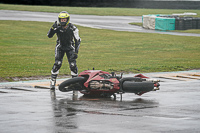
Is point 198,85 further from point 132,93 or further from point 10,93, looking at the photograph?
point 10,93

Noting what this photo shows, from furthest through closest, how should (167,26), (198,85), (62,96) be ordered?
(167,26) < (198,85) < (62,96)

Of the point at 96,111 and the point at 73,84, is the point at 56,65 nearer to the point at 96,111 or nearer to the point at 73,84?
the point at 73,84

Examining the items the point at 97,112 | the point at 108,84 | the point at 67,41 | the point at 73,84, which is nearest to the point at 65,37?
the point at 67,41

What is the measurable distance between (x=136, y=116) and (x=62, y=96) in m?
3.42

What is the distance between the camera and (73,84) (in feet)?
39.5

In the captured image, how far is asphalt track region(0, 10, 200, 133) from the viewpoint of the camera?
8.03m

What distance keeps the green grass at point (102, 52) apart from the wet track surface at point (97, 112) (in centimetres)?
468

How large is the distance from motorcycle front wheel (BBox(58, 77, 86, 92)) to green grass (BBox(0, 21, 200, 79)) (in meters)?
4.29

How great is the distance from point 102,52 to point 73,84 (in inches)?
534

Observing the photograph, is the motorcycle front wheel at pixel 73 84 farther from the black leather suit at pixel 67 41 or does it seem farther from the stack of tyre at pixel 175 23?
the stack of tyre at pixel 175 23

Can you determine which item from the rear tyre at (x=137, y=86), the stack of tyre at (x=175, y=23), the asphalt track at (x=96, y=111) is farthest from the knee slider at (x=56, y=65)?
the stack of tyre at (x=175, y=23)

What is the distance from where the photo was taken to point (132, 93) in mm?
12586

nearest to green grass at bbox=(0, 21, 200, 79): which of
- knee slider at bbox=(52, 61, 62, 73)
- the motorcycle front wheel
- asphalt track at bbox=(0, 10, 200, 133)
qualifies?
knee slider at bbox=(52, 61, 62, 73)

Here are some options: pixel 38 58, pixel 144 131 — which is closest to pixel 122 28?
pixel 38 58
